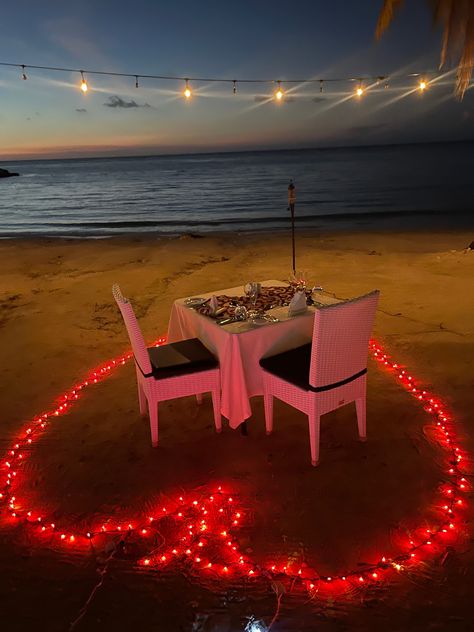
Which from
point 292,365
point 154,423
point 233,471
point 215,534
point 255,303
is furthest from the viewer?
point 255,303

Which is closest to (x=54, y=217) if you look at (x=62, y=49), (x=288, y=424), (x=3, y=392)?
(x=62, y=49)

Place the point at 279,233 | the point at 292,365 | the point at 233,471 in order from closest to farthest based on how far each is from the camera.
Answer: the point at 233,471 → the point at 292,365 → the point at 279,233

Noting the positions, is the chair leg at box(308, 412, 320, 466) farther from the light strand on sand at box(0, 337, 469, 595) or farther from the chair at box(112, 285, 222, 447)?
the chair at box(112, 285, 222, 447)

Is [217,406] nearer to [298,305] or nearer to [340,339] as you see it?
[298,305]

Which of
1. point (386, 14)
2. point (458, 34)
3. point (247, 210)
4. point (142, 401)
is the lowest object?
point (142, 401)

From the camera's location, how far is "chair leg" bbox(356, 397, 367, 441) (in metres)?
3.00

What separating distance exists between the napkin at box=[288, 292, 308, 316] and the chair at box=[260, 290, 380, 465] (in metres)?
0.30

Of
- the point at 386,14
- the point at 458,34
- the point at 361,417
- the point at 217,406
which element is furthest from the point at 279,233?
the point at 361,417

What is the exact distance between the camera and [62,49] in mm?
8953

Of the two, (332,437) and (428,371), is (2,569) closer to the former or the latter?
(332,437)

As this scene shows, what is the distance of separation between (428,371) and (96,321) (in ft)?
11.7

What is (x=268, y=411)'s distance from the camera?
10.3ft

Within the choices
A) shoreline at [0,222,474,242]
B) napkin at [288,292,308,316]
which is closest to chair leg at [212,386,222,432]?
napkin at [288,292,308,316]

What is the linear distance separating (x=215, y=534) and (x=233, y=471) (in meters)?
0.51
